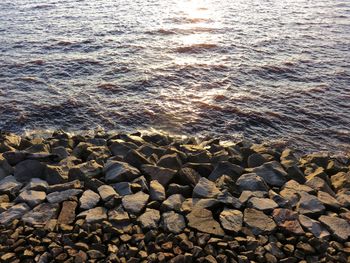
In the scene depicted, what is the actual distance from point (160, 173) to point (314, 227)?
274cm

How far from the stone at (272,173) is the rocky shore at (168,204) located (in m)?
0.03

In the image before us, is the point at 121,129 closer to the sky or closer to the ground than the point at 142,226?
closer to the ground

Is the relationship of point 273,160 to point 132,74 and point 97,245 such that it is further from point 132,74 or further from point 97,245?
point 132,74

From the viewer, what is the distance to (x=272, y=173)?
291 inches

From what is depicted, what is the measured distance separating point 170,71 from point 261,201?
306 inches

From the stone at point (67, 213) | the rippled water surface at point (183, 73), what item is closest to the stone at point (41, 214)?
the stone at point (67, 213)

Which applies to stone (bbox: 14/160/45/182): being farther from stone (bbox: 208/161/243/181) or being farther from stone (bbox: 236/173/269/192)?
stone (bbox: 236/173/269/192)

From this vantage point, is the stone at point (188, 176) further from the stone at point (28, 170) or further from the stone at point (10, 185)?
the stone at point (10, 185)

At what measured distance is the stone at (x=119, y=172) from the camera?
6910 mm

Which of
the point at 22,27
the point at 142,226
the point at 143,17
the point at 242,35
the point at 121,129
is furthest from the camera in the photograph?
the point at 143,17

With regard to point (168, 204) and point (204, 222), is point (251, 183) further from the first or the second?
point (168, 204)

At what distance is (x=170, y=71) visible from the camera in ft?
43.7

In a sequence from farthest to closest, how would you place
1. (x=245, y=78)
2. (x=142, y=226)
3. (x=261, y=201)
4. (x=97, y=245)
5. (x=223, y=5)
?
(x=223, y=5), (x=245, y=78), (x=261, y=201), (x=142, y=226), (x=97, y=245)

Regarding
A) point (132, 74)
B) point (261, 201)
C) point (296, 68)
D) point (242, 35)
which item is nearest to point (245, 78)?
point (296, 68)
